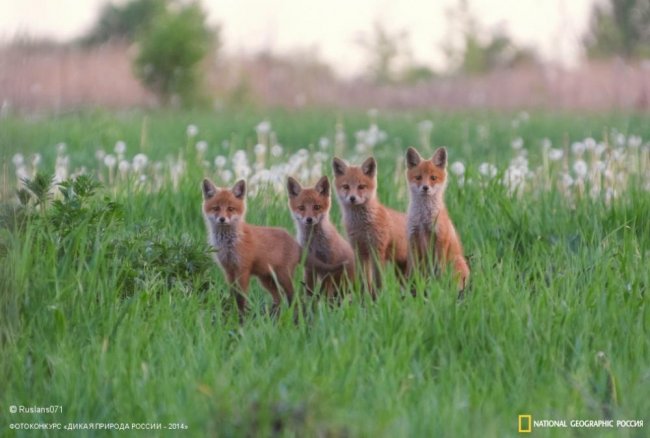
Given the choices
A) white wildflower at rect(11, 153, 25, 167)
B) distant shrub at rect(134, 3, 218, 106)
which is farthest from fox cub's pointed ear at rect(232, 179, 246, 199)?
distant shrub at rect(134, 3, 218, 106)

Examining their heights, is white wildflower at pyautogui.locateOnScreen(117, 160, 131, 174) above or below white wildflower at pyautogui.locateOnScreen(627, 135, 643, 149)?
below

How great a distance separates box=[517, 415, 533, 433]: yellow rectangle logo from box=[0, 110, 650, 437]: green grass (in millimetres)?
33

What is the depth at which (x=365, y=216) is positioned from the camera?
8.13 meters

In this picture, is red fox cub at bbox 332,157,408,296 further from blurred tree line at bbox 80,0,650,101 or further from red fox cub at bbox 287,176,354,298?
blurred tree line at bbox 80,0,650,101

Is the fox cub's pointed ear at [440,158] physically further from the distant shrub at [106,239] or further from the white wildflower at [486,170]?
the distant shrub at [106,239]

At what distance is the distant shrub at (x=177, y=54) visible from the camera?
2691cm

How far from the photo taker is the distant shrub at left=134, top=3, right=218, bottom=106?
88.3 feet

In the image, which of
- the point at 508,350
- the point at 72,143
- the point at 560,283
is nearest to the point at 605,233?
the point at 560,283

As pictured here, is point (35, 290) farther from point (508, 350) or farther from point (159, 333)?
point (508, 350)

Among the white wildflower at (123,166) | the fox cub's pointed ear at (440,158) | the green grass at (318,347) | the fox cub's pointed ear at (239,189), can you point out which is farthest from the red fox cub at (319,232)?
the white wildflower at (123,166)

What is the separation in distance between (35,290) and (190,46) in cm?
2140

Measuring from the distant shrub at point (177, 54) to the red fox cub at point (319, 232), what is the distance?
19139mm

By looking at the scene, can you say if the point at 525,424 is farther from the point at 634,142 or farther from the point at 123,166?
the point at 634,142

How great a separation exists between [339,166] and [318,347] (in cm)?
229
